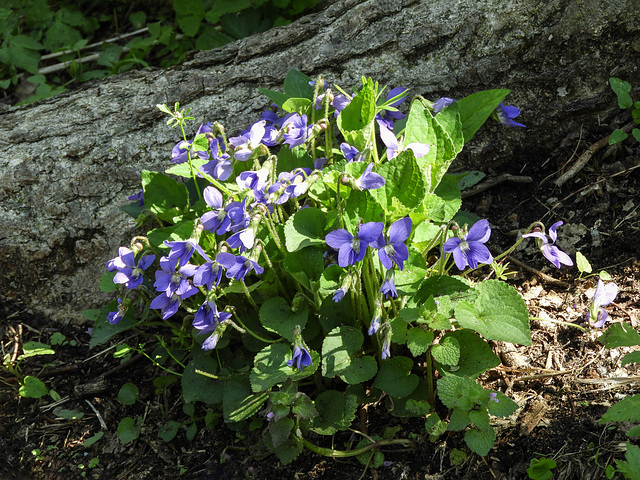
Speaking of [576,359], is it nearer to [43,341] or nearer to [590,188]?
[590,188]

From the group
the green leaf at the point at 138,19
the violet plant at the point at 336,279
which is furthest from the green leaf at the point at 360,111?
the green leaf at the point at 138,19

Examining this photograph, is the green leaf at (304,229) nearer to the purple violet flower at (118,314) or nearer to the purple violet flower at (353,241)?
the purple violet flower at (353,241)

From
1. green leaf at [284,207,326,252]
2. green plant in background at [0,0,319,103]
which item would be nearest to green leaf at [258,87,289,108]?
green leaf at [284,207,326,252]

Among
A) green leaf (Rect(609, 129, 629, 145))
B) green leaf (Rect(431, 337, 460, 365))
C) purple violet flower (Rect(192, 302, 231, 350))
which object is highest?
purple violet flower (Rect(192, 302, 231, 350))

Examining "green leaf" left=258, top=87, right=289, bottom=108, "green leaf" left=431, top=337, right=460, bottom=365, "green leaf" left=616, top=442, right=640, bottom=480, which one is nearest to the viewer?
"green leaf" left=616, top=442, right=640, bottom=480

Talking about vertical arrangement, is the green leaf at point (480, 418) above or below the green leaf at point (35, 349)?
above

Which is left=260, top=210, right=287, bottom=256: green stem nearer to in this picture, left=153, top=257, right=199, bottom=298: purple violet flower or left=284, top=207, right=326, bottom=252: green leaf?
left=284, top=207, right=326, bottom=252: green leaf

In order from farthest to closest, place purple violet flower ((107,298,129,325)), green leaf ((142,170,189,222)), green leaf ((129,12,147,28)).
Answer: green leaf ((129,12,147,28)) → green leaf ((142,170,189,222)) → purple violet flower ((107,298,129,325))

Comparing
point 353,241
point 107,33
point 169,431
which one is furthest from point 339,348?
point 107,33
